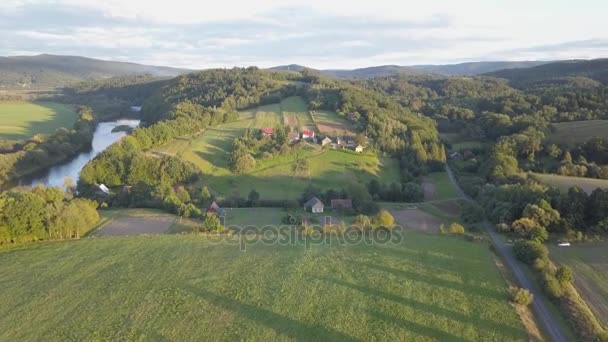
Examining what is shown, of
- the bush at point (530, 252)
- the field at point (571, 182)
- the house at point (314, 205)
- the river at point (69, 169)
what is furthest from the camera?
the river at point (69, 169)

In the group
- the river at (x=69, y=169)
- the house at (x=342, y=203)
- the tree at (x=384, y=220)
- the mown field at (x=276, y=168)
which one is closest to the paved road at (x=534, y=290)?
the tree at (x=384, y=220)

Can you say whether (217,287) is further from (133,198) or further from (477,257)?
(133,198)

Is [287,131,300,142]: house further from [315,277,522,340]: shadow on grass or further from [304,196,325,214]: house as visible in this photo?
[315,277,522,340]: shadow on grass

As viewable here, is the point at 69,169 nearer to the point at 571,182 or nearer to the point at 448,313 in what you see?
the point at 448,313

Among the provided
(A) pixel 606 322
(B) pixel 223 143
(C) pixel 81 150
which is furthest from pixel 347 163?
(C) pixel 81 150

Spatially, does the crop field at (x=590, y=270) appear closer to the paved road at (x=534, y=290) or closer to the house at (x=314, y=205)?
the paved road at (x=534, y=290)

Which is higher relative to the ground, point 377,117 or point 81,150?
point 377,117
